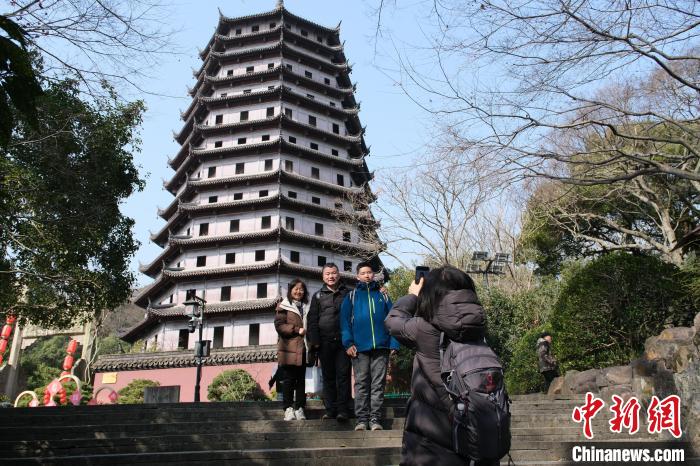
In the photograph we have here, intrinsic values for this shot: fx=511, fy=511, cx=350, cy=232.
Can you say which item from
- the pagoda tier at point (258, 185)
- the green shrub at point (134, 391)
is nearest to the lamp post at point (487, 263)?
the pagoda tier at point (258, 185)

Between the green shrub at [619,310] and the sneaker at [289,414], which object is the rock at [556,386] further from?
the sneaker at [289,414]

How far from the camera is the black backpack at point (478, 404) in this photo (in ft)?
7.12

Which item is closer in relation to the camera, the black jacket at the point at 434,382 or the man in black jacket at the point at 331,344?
the black jacket at the point at 434,382

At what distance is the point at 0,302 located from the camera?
12469 mm

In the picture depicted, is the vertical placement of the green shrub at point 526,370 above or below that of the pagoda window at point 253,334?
below

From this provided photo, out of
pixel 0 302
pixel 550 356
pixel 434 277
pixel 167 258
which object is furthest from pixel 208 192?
pixel 434 277

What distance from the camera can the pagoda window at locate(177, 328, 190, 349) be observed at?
30344mm

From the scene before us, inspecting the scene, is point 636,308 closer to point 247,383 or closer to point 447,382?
point 447,382

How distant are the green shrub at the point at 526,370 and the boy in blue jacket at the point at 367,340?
8202 mm

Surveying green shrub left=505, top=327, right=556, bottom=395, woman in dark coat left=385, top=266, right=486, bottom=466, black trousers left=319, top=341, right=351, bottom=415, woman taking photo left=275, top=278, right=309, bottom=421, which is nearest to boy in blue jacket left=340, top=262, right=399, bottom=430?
black trousers left=319, top=341, right=351, bottom=415

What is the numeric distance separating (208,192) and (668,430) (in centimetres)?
3079

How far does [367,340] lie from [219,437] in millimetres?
1986

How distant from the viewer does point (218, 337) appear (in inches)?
1174

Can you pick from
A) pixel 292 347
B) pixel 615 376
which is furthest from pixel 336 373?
pixel 615 376
